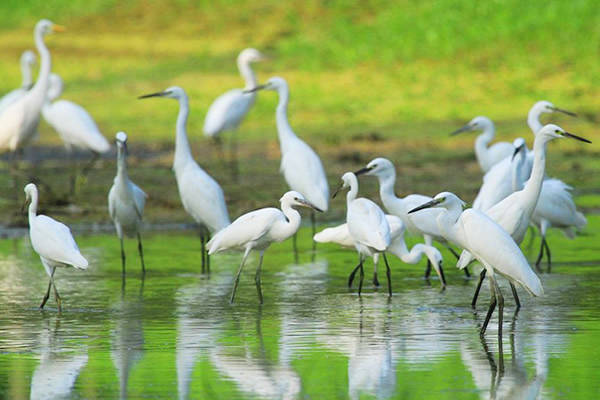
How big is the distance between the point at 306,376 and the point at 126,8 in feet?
99.6

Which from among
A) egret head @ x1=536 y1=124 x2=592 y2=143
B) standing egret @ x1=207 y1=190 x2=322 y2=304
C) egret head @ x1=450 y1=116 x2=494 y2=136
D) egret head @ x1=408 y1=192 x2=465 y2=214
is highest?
egret head @ x1=450 y1=116 x2=494 y2=136

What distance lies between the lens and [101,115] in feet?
77.6

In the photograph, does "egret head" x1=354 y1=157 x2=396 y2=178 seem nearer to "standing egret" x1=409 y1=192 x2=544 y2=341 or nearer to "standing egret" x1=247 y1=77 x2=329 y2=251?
"standing egret" x1=247 y1=77 x2=329 y2=251

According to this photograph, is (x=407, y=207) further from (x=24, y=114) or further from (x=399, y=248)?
(x=24, y=114)

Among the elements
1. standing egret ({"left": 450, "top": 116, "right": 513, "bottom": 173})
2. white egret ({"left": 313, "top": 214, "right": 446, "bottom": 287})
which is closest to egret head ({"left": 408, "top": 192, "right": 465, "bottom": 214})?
white egret ({"left": 313, "top": 214, "right": 446, "bottom": 287})

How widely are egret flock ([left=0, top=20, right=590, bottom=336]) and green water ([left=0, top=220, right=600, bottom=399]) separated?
254mm

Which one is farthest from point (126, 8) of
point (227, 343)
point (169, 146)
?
point (227, 343)

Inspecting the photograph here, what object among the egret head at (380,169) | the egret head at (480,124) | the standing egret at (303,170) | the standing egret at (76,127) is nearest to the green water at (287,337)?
the egret head at (380,169)

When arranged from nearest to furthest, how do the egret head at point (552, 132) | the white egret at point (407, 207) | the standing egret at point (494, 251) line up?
the standing egret at point (494, 251), the egret head at point (552, 132), the white egret at point (407, 207)

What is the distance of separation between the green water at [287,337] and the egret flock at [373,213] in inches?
10.0

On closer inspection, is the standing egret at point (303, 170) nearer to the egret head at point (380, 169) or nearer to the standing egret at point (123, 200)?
the egret head at point (380, 169)

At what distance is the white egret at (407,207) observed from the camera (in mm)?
10594

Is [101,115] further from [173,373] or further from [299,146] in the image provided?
[173,373]

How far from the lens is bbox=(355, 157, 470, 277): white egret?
1059 cm
